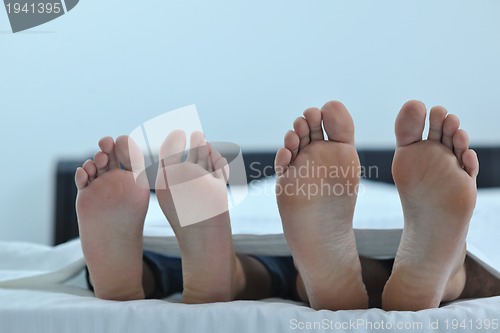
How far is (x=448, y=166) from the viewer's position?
70 centimetres

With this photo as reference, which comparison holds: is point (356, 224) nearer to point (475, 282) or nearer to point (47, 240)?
point (475, 282)

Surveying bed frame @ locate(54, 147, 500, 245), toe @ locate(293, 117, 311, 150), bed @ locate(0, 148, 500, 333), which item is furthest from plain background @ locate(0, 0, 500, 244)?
toe @ locate(293, 117, 311, 150)

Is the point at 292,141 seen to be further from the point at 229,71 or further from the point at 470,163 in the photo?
the point at 229,71

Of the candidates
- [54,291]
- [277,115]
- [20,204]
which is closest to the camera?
[54,291]

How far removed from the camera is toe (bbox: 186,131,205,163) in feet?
2.60

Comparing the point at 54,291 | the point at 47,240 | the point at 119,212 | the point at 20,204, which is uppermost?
the point at 119,212

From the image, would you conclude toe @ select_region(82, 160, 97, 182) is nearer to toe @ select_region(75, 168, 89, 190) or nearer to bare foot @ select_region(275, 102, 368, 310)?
toe @ select_region(75, 168, 89, 190)

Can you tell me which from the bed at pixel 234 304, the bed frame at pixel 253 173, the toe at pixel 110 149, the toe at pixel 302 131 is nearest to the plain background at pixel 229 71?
the bed frame at pixel 253 173

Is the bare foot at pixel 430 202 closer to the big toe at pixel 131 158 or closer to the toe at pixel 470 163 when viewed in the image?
the toe at pixel 470 163

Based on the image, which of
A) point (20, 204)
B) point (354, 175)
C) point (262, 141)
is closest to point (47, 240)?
point (20, 204)

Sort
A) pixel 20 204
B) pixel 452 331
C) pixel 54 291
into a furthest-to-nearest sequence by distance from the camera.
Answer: pixel 20 204, pixel 54 291, pixel 452 331

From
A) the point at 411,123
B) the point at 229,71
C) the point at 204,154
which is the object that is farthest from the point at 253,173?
the point at 411,123

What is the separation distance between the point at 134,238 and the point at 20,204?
1245 mm

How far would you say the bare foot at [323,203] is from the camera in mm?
703
